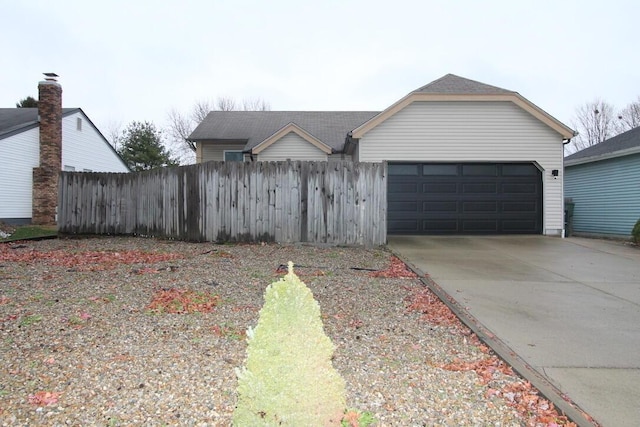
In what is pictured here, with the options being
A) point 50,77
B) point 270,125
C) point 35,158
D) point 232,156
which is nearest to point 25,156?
point 35,158

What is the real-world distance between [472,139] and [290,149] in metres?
6.57

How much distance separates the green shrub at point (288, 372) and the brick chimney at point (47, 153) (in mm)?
17788

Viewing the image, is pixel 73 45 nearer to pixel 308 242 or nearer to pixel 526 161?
pixel 308 242

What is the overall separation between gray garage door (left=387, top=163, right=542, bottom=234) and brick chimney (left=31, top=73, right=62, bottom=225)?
44.5 feet

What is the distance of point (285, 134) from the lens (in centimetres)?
1538

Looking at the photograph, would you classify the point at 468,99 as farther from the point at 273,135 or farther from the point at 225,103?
the point at 225,103

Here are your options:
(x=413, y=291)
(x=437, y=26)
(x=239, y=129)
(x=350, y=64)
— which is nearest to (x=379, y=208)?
(x=413, y=291)

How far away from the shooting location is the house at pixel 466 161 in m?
12.2

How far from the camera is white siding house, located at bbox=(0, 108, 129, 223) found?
15.3 metres

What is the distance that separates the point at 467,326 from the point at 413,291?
4.79ft

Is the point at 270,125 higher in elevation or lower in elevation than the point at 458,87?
higher

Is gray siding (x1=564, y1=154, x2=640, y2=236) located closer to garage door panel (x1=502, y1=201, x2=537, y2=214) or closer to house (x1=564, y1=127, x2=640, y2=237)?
house (x1=564, y1=127, x2=640, y2=237)

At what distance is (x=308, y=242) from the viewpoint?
373 inches

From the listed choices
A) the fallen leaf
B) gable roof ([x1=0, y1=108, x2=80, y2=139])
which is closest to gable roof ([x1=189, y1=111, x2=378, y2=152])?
gable roof ([x1=0, y1=108, x2=80, y2=139])
